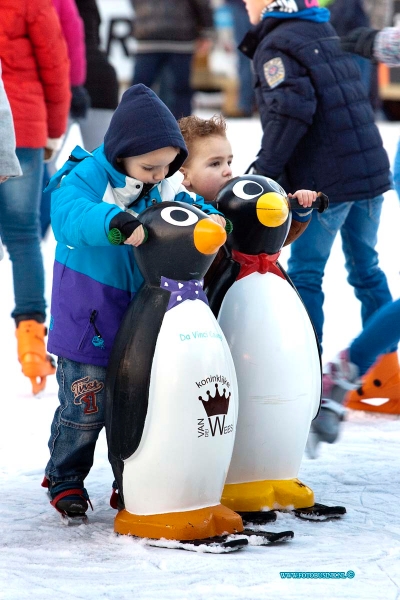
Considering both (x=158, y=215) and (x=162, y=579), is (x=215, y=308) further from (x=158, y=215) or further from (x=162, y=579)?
(x=162, y=579)

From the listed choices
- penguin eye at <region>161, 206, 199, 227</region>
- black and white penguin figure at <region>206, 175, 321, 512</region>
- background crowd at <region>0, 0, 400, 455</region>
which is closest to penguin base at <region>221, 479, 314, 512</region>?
black and white penguin figure at <region>206, 175, 321, 512</region>

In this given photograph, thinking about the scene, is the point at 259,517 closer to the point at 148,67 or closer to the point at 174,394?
the point at 174,394

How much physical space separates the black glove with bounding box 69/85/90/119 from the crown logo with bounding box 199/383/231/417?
9.49 feet

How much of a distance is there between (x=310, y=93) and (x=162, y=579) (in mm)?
2002

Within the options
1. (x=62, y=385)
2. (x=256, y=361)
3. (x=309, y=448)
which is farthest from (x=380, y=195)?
(x=62, y=385)

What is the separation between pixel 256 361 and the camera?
2.78 meters

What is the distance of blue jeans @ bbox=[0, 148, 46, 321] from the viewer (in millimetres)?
4170

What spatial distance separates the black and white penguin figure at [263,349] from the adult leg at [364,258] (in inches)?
47.4

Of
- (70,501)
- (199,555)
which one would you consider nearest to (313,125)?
(70,501)

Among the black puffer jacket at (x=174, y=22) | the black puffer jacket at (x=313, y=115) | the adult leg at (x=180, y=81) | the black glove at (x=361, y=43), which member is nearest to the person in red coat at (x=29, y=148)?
the black puffer jacket at (x=313, y=115)

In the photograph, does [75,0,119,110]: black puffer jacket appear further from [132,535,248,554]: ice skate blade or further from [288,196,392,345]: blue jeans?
[132,535,248,554]: ice skate blade

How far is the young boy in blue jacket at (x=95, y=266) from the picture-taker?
8.85 ft

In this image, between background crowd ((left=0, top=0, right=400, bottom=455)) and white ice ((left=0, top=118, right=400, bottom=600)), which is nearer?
white ice ((left=0, top=118, right=400, bottom=600))

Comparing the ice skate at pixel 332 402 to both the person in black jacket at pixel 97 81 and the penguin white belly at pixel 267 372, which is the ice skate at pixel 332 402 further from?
the person in black jacket at pixel 97 81
